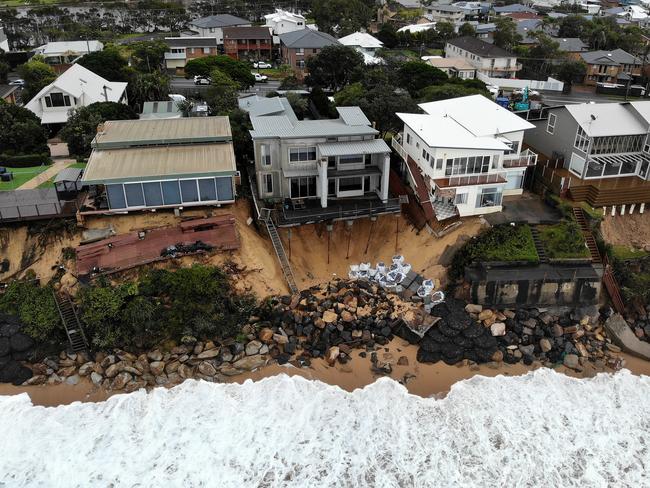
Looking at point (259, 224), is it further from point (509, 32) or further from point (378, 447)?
point (509, 32)

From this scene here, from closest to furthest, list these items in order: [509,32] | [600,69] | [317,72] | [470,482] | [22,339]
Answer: [470,482] → [22,339] → [317,72] → [600,69] → [509,32]

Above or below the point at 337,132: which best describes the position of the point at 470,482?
below

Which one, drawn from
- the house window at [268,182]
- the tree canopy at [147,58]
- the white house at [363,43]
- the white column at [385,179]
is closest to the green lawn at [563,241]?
the white column at [385,179]

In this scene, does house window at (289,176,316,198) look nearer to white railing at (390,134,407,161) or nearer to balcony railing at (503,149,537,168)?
white railing at (390,134,407,161)

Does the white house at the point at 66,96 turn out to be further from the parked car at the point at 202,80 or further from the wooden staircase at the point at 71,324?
the wooden staircase at the point at 71,324

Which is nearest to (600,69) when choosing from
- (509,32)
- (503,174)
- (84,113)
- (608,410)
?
(509,32)

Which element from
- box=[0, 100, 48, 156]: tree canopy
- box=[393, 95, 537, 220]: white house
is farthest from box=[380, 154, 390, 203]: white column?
box=[0, 100, 48, 156]: tree canopy

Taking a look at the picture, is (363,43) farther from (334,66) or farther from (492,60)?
(334,66)
